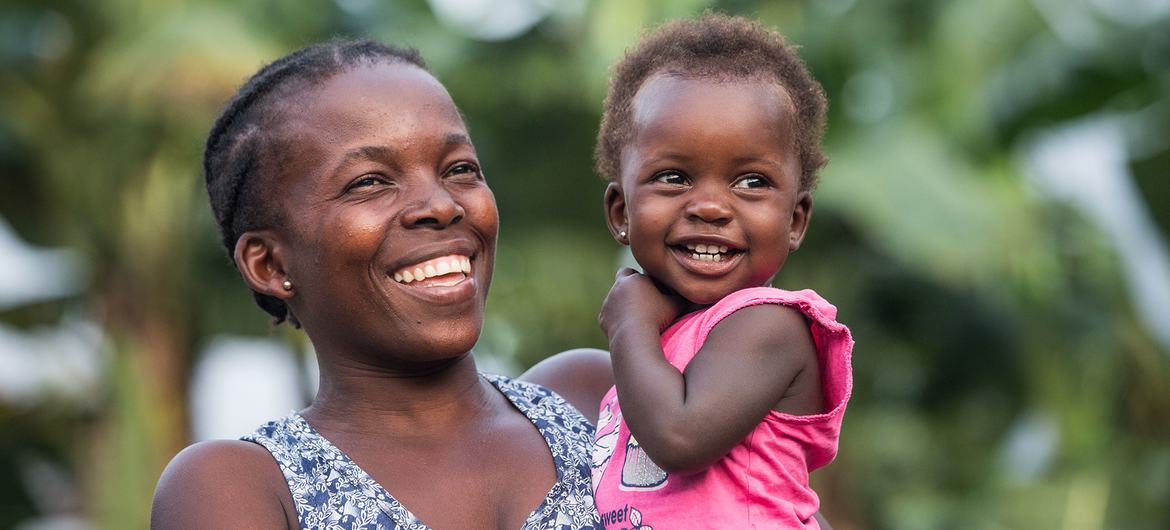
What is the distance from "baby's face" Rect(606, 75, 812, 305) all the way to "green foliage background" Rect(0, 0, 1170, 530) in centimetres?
714

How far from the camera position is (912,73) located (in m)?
11.5

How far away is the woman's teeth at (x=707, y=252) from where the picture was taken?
286cm

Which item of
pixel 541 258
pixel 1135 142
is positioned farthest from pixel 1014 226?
pixel 541 258

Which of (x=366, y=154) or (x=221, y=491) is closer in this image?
(x=221, y=491)

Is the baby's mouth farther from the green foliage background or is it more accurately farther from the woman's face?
the green foliage background

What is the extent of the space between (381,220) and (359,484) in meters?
0.49

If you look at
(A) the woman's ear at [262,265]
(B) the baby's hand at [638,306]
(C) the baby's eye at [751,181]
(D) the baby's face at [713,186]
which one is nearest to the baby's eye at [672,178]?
(D) the baby's face at [713,186]

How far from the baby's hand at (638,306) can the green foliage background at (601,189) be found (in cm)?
716

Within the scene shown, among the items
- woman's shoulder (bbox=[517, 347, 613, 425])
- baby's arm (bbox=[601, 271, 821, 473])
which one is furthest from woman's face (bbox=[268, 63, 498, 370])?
woman's shoulder (bbox=[517, 347, 613, 425])

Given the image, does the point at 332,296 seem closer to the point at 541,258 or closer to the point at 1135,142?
the point at 541,258

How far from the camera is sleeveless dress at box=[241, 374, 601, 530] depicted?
2.67 metres

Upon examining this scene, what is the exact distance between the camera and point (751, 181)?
2.88 meters

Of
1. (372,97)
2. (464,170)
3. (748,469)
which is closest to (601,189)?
(464,170)

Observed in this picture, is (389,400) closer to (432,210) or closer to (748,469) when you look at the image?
(432,210)
